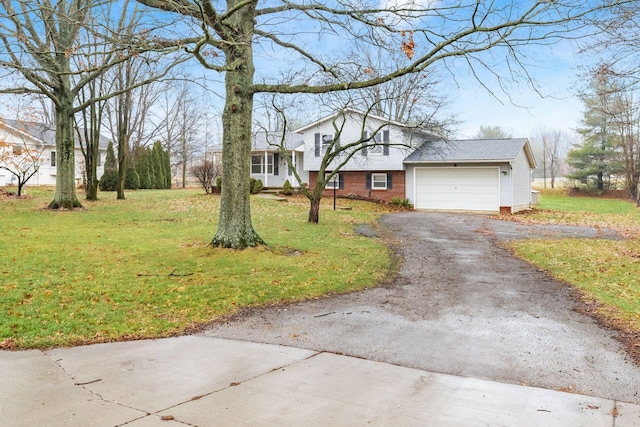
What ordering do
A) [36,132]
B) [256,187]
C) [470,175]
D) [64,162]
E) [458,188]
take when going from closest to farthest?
[64,162] → [470,175] → [458,188] → [256,187] → [36,132]

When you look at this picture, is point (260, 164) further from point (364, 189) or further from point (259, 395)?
point (259, 395)

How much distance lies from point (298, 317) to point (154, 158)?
36941 millimetres

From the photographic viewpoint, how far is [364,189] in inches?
1121

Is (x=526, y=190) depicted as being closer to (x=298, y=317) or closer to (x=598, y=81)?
(x=598, y=81)

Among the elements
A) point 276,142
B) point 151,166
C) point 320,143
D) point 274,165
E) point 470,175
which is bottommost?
point 470,175

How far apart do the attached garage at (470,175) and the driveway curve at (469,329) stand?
1557 cm

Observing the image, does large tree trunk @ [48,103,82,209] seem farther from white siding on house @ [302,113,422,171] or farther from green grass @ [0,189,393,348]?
white siding on house @ [302,113,422,171]

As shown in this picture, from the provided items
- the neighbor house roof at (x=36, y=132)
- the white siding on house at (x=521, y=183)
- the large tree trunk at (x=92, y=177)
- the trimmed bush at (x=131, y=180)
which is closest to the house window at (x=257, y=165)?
the trimmed bush at (x=131, y=180)

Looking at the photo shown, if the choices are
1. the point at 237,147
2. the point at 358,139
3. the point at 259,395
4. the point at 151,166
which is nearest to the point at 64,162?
the point at 237,147

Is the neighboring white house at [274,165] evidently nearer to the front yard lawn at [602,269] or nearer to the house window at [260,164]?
the house window at [260,164]


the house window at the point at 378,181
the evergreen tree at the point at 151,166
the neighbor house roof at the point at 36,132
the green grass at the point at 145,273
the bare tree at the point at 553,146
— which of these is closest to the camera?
the green grass at the point at 145,273

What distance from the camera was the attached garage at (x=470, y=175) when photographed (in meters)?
24.4

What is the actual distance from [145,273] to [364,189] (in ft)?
69.3

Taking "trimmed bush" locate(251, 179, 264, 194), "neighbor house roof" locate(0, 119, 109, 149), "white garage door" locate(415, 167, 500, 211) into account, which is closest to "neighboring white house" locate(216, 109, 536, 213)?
"white garage door" locate(415, 167, 500, 211)
